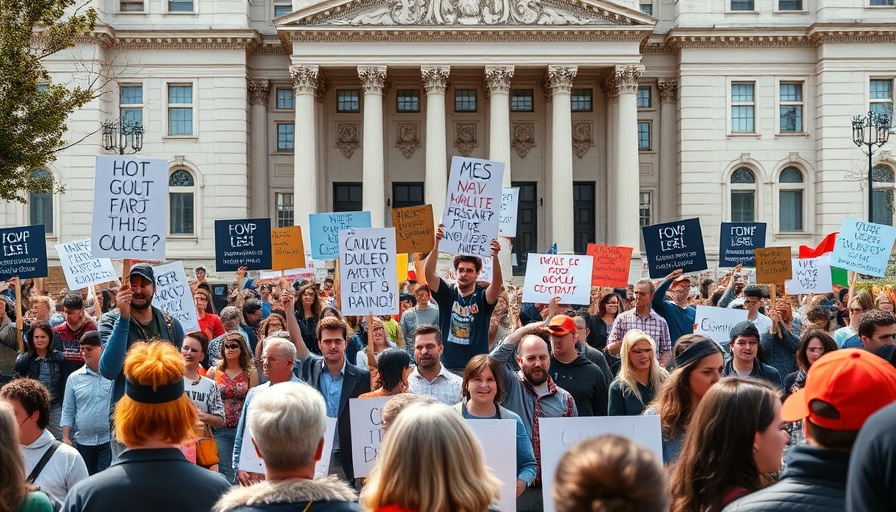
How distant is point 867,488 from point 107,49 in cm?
4086

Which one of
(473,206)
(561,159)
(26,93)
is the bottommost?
(473,206)

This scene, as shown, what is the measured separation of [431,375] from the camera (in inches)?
318

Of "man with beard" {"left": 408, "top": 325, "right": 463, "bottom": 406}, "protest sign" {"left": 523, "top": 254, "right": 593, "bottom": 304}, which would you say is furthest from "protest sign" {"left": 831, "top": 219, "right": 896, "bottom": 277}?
"man with beard" {"left": 408, "top": 325, "right": 463, "bottom": 406}

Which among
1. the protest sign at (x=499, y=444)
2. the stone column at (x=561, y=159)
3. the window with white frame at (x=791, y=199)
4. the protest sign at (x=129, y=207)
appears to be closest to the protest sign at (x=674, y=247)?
the protest sign at (x=129, y=207)

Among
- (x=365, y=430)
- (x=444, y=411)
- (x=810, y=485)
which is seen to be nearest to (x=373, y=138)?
(x=365, y=430)

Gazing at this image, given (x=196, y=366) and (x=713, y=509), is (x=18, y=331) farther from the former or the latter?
(x=713, y=509)

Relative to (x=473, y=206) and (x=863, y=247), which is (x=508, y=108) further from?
(x=473, y=206)

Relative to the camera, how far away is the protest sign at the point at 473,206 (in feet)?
37.3

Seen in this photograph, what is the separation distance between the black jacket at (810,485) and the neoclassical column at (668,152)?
39.0 metres

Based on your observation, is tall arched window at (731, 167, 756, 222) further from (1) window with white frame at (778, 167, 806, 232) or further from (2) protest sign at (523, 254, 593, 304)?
(2) protest sign at (523, 254, 593, 304)

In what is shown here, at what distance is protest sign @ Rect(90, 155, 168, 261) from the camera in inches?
383

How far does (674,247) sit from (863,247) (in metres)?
4.86

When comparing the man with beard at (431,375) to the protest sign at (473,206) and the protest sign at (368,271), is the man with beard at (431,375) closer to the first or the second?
the protest sign at (368,271)

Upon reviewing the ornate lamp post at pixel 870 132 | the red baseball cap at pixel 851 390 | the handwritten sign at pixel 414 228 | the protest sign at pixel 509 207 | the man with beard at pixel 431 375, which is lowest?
the man with beard at pixel 431 375
